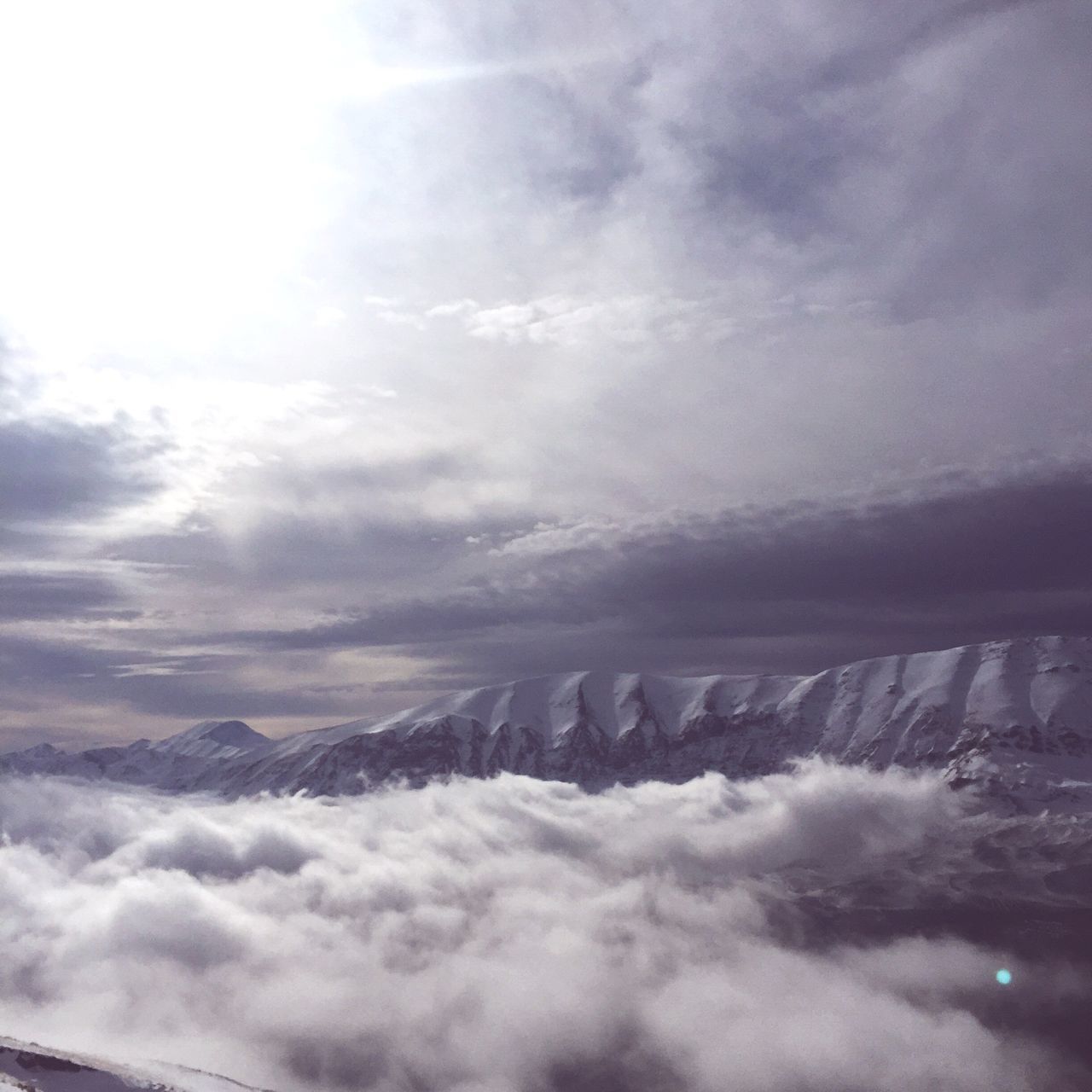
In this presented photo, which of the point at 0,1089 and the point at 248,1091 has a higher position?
the point at 0,1089

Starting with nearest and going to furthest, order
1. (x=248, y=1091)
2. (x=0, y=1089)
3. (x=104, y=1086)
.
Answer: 1. (x=0, y=1089)
2. (x=104, y=1086)
3. (x=248, y=1091)

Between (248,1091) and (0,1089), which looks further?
(248,1091)

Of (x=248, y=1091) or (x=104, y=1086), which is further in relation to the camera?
(x=248, y=1091)

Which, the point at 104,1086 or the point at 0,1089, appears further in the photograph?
the point at 104,1086

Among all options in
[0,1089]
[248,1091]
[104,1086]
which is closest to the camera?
[0,1089]

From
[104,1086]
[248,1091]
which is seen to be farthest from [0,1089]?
[248,1091]

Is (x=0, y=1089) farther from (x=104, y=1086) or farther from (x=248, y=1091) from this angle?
(x=248, y=1091)

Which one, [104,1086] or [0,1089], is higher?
[0,1089]
